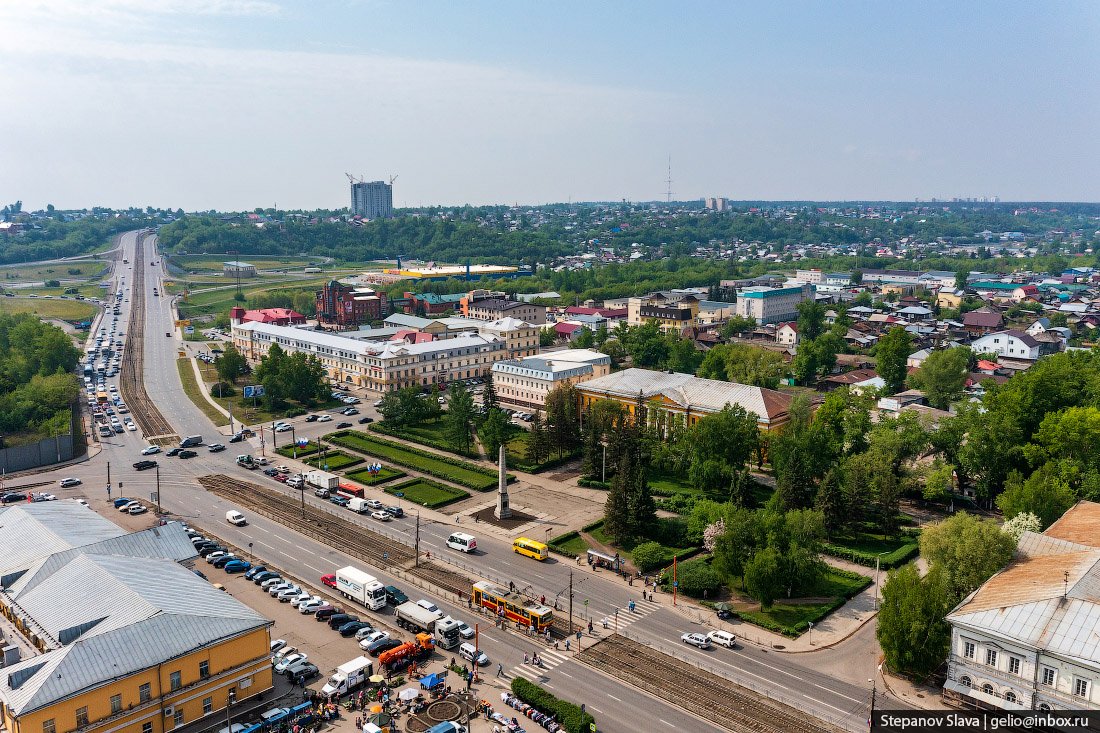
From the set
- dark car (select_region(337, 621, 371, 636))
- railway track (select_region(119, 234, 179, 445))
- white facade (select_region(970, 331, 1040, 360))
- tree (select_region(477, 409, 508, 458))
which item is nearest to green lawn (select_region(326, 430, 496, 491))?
tree (select_region(477, 409, 508, 458))

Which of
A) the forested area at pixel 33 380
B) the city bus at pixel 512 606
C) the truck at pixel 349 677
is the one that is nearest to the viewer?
the truck at pixel 349 677

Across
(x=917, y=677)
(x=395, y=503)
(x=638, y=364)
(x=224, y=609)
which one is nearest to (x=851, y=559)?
(x=917, y=677)

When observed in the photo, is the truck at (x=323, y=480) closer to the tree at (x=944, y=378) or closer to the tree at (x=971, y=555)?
the tree at (x=971, y=555)

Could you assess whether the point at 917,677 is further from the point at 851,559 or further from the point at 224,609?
the point at 224,609

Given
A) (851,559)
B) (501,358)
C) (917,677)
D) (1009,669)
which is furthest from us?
(501,358)

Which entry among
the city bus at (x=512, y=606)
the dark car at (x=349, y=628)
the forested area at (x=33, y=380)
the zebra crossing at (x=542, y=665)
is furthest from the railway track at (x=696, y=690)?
the forested area at (x=33, y=380)

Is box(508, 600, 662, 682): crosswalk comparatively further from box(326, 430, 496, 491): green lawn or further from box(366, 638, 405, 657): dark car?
box(326, 430, 496, 491): green lawn
